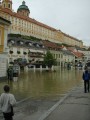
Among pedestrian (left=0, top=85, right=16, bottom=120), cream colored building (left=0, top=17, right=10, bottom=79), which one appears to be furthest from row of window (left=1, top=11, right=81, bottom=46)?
pedestrian (left=0, top=85, right=16, bottom=120)

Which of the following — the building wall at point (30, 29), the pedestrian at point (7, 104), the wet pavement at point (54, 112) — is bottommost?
the wet pavement at point (54, 112)

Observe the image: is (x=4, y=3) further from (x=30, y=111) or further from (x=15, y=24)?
(x=30, y=111)

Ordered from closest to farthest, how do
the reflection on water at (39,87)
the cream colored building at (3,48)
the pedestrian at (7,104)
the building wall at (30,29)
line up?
1. the pedestrian at (7,104)
2. the reflection on water at (39,87)
3. the cream colored building at (3,48)
4. the building wall at (30,29)

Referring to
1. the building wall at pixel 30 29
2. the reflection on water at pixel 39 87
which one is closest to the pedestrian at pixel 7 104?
the reflection on water at pixel 39 87

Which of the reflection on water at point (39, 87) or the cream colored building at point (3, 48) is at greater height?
the cream colored building at point (3, 48)

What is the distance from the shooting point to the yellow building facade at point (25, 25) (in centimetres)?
11613

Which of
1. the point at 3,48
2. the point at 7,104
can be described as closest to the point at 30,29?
the point at 3,48

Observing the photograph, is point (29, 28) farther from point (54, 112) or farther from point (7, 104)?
point (7, 104)

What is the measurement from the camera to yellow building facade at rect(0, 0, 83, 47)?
11613 centimetres

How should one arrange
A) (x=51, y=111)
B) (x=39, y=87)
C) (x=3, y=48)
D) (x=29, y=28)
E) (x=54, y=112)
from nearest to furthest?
(x=54, y=112) < (x=51, y=111) < (x=39, y=87) < (x=3, y=48) < (x=29, y=28)

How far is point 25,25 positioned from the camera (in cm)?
12812

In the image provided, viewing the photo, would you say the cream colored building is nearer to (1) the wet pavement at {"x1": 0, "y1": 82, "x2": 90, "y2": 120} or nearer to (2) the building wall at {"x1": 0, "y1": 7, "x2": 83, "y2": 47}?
(1) the wet pavement at {"x1": 0, "y1": 82, "x2": 90, "y2": 120}

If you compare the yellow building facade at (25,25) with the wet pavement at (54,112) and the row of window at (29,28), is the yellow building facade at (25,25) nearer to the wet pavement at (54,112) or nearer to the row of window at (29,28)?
the row of window at (29,28)

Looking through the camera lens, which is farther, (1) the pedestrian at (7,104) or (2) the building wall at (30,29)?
(2) the building wall at (30,29)
